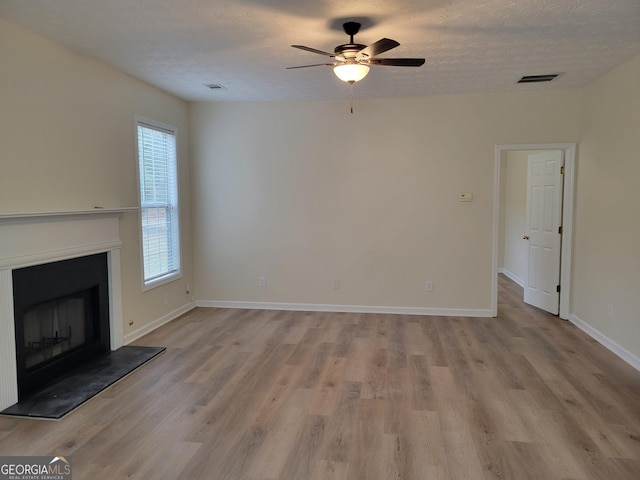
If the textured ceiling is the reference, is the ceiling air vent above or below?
above

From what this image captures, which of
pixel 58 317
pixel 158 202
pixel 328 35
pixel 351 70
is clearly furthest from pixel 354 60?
pixel 58 317

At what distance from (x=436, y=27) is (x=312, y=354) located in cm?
296

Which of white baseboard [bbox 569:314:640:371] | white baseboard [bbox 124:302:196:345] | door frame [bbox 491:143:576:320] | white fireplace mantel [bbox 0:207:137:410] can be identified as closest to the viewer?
white fireplace mantel [bbox 0:207:137:410]

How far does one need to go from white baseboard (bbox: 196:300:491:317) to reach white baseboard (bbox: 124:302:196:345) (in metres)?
0.30

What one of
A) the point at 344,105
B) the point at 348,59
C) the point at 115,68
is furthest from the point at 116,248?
the point at 344,105

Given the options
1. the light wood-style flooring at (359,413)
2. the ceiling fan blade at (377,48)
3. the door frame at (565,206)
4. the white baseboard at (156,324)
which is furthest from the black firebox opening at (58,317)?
the door frame at (565,206)

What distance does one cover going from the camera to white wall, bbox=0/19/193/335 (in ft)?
10.1

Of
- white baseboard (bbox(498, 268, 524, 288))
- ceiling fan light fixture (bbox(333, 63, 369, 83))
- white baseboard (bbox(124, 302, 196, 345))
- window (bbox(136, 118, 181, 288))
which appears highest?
ceiling fan light fixture (bbox(333, 63, 369, 83))

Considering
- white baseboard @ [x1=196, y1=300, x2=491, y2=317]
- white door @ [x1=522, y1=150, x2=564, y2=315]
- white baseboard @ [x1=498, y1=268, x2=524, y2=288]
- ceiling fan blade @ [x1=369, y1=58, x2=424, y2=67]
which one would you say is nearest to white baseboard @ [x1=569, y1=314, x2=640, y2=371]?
white door @ [x1=522, y1=150, x2=564, y2=315]

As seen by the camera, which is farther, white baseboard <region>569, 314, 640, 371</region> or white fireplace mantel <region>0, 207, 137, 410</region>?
white baseboard <region>569, 314, 640, 371</region>

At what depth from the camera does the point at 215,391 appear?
10.8 feet

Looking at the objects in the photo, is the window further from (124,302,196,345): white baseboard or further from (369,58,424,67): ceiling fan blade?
(369,58,424,67): ceiling fan blade

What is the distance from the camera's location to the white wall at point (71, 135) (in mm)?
3072

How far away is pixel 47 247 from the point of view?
3312 mm
